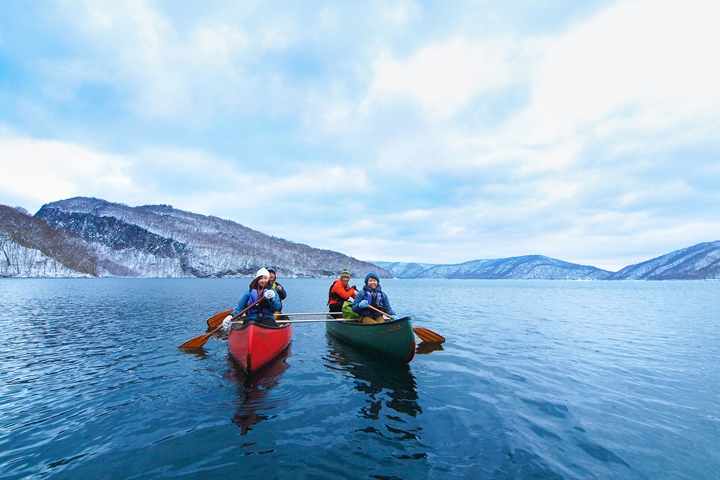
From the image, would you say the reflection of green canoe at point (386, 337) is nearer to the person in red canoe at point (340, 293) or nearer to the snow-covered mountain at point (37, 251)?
the person in red canoe at point (340, 293)

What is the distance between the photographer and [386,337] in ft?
A: 40.7

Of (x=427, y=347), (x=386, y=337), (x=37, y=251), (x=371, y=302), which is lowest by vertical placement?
(x=427, y=347)

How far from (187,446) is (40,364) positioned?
Answer: 33.8 ft

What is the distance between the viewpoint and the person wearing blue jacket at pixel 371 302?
1431cm

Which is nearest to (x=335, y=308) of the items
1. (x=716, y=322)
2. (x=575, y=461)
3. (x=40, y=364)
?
(x=40, y=364)

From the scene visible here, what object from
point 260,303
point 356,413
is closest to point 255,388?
point 356,413

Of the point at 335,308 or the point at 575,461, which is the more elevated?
the point at 335,308

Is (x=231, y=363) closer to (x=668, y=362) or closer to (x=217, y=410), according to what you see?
(x=217, y=410)

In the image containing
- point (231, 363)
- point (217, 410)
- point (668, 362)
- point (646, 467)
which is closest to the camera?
point (646, 467)

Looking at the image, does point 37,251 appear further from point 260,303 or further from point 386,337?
point 386,337

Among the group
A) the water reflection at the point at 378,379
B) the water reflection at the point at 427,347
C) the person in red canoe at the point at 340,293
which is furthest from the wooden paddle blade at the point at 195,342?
the water reflection at the point at 427,347

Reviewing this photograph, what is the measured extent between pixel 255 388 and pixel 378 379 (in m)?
4.04

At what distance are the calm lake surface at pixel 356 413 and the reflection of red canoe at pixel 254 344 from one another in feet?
1.82

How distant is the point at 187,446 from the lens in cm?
642
